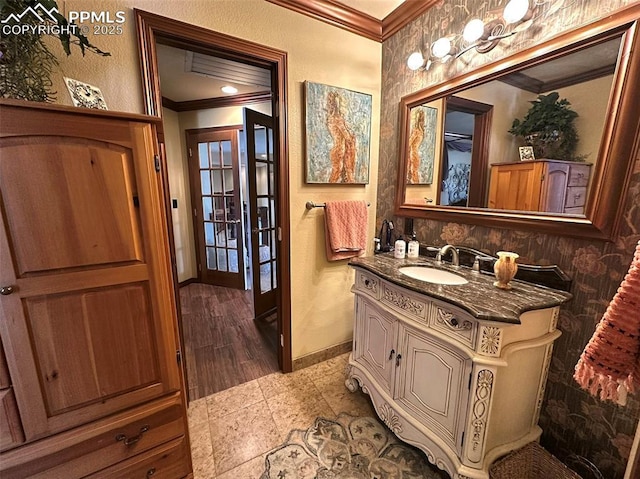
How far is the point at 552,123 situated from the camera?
1157 mm

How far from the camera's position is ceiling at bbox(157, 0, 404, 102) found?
1.80 metres

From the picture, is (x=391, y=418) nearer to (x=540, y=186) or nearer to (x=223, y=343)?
(x=540, y=186)

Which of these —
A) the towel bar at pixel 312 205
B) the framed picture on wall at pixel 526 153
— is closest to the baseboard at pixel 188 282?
the towel bar at pixel 312 205

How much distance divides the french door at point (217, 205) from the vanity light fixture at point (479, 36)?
2373 mm

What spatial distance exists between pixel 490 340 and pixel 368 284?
0.69 meters

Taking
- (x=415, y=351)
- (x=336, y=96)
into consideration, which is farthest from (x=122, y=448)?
(x=336, y=96)

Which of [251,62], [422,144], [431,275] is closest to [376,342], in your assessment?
[431,275]

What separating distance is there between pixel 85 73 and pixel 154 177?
0.78m

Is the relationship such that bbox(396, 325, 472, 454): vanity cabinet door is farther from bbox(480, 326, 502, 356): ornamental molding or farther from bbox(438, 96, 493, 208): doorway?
bbox(438, 96, 493, 208): doorway

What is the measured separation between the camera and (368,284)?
155cm

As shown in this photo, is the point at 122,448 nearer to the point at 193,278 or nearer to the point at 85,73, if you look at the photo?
the point at 85,73

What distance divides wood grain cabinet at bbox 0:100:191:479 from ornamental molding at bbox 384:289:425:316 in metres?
1.01

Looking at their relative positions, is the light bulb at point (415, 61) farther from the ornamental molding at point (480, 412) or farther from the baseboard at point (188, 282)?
the baseboard at point (188, 282)

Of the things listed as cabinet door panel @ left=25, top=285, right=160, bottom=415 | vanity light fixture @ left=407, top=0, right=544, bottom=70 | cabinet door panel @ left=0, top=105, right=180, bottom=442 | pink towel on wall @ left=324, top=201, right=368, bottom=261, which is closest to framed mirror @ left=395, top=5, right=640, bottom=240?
vanity light fixture @ left=407, top=0, right=544, bottom=70
